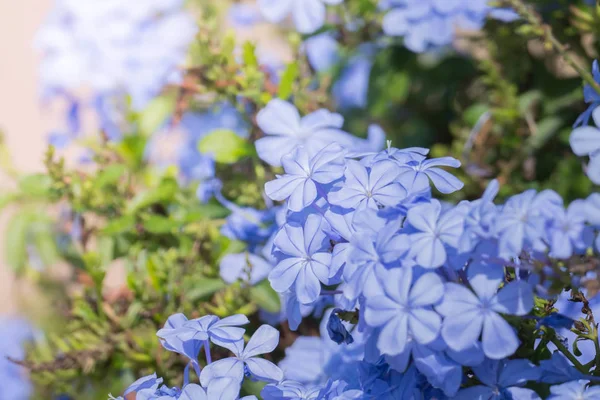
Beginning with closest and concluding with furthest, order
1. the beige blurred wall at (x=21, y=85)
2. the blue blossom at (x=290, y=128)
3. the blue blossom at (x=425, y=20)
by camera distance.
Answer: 1. the blue blossom at (x=290, y=128)
2. the blue blossom at (x=425, y=20)
3. the beige blurred wall at (x=21, y=85)

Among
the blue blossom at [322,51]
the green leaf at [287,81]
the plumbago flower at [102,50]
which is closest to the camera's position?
the green leaf at [287,81]

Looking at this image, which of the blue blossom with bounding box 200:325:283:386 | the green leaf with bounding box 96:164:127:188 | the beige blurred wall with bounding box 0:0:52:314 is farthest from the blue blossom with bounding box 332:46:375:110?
the beige blurred wall with bounding box 0:0:52:314

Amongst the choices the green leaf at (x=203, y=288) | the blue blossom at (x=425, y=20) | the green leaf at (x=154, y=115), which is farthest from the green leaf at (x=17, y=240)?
the blue blossom at (x=425, y=20)

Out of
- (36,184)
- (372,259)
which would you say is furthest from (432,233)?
(36,184)

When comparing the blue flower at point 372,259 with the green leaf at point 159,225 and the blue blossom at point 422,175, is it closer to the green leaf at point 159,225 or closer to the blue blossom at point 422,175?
the blue blossom at point 422,175

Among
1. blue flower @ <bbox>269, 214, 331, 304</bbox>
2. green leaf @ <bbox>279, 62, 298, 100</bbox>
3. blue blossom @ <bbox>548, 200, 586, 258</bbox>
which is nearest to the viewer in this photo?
blue blossom @ <bbox>548, 200, 586, 258</bbox>

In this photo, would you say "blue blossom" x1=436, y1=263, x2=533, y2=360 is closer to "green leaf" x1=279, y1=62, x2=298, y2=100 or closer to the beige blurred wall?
"green leaf" x1=279, y1=62, x2=298, y2=100

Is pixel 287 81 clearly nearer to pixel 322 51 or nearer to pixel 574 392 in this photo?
pixel 322 51
